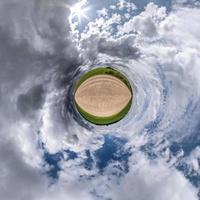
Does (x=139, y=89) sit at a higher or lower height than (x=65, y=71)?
lower

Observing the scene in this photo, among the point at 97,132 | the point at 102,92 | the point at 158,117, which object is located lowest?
the point at 158,117

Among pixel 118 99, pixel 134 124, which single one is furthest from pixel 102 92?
pixel 134 124

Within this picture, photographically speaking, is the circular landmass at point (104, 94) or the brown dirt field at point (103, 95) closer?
the circular landmass at point (104, 94)

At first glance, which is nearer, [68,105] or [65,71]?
[65,71]

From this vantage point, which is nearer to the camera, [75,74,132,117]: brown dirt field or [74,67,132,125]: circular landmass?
[74,67,132,125]: circular landmass

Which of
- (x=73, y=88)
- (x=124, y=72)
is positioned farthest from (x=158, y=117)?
(x=73, y=88)

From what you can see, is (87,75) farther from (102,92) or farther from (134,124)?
(134,124)
